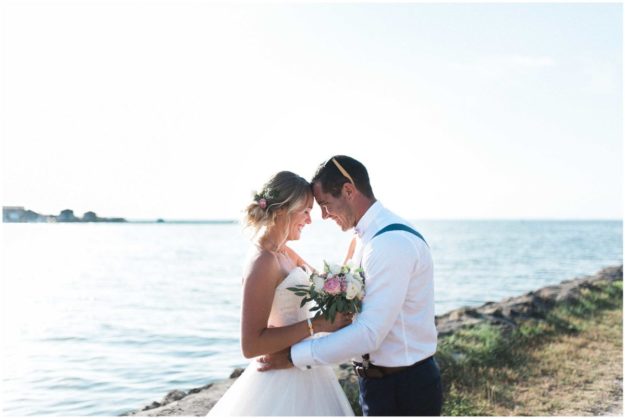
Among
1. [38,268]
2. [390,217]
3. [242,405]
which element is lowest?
[38,268]

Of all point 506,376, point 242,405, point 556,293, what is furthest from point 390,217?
point 556,293

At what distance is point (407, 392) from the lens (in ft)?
13.3

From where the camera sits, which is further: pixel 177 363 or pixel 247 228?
pixel 177 363

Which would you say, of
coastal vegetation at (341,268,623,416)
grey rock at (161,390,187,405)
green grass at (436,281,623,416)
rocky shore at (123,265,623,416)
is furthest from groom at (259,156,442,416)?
grey rock at (161,390,187,405)

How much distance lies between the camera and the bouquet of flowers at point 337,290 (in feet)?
13.0

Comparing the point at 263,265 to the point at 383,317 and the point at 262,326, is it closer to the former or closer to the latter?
the point at 262,326

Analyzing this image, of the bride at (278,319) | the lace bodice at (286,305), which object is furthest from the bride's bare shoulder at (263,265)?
the lace bodice at (286,305)

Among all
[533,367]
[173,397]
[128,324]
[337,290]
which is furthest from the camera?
[128,324]

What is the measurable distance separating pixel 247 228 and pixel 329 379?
115 cm

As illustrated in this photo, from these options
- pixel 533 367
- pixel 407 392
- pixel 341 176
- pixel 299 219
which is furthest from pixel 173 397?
pixel 341 176

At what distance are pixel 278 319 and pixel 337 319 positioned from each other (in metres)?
0.44

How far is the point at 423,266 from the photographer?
405 centimetres

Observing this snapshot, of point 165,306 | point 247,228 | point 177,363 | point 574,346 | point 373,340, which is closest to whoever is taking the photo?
point 373,340

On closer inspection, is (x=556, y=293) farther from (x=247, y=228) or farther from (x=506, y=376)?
(x=247, y=228)
